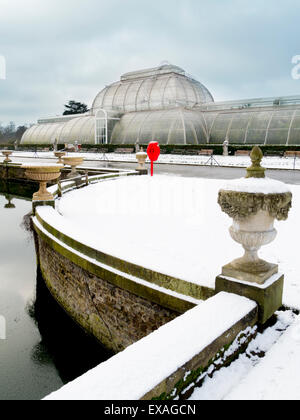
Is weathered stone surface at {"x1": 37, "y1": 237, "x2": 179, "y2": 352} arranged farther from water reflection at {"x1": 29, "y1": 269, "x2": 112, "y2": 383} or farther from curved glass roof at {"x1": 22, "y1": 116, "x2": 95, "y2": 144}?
curved glass roof at {"x1": 22, "y1": 116, "x2": 95, "y2": 144}

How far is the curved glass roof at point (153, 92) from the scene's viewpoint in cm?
4359

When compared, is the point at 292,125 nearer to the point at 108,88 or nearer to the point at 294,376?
the point at 108,88

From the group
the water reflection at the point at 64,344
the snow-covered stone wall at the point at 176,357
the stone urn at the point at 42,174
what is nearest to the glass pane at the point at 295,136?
the stone urn at the point at 42,174

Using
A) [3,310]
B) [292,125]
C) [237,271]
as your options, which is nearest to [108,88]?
[292,125]

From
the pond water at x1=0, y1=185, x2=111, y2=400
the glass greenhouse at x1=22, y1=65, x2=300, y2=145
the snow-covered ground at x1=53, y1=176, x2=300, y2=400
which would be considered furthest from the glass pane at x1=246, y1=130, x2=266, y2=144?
the pond water at x1=0, y1=185, x2=111, y2=400

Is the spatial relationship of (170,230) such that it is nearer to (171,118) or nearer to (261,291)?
(261,291)

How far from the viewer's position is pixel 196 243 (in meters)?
6.23

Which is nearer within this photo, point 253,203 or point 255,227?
point 253,203

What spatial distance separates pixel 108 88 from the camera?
5084 centimetres

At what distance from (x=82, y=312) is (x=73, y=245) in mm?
1418

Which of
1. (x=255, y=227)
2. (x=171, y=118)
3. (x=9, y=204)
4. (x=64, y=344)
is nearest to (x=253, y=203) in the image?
(x=255, y=227)

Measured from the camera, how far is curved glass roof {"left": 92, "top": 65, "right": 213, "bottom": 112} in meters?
43.6

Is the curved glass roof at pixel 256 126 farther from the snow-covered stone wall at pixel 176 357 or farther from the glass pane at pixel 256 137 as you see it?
the snow-covered stone wall at pixel 176 357

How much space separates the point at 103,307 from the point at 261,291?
10.5 ft
